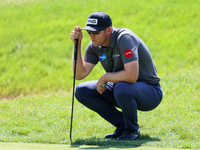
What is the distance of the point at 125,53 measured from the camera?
4.30 metres

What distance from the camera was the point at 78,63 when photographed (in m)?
4.91

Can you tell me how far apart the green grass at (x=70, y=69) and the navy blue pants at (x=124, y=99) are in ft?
0.98

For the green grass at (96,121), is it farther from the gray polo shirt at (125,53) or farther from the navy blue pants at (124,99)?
the gray polo shirt at (125,53)

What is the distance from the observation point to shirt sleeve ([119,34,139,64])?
4.29m

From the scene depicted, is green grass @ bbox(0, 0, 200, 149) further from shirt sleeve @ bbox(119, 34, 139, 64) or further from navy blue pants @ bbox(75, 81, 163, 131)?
shirt sleeve @ bbox(119, 34, 139, 64)

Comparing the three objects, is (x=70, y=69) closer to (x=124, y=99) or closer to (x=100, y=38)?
(x=100, y=38)

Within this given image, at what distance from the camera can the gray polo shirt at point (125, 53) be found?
4324mm

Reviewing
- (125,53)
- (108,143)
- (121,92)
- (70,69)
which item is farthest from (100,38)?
(70,69)

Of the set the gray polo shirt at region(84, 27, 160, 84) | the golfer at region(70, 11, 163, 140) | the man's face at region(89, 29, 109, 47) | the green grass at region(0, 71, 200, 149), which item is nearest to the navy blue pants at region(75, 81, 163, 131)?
the golfer at region(70, 11, 163, 140)

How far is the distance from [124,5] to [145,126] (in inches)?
391

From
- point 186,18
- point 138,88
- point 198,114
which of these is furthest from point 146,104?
point 186,18

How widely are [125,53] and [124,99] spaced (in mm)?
517

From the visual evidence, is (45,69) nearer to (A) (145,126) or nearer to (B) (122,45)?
(A) (145,126)

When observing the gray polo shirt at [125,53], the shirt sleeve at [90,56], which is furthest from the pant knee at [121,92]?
the shirt sleeve at [90,56]
